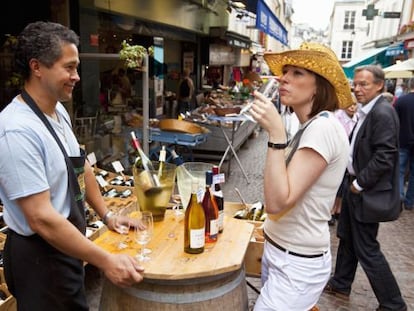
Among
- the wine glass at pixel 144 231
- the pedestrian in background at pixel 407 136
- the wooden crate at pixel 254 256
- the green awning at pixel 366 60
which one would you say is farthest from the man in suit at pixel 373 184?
the green awning at pixel 366 60

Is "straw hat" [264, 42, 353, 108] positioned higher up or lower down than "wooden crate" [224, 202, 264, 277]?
higher up

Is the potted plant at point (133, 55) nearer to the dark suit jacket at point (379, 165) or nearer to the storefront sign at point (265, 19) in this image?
the dark suit jacket at point (379, 165)

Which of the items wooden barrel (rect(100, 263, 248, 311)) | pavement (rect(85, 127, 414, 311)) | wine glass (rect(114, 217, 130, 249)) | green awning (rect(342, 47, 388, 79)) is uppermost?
green awning (rect(342, 47, 388, 79))

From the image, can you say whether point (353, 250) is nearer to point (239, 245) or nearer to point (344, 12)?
point (239, 245)

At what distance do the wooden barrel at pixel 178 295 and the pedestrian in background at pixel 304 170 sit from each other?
0.83 ft

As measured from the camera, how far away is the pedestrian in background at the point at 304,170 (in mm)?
1716

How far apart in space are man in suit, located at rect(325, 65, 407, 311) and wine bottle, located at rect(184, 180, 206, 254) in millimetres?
1811

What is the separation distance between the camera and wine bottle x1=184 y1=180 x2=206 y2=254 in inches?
69.2

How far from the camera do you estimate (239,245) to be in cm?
191

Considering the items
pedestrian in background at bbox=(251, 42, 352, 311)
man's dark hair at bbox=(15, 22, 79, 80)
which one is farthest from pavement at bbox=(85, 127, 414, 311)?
man's dark hair at bbox=(15, 22, 79, 80)

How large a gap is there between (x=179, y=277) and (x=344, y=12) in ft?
187

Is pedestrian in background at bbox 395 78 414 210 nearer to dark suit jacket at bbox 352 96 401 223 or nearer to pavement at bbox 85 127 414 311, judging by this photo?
pavement at bbox 85 127 414 311

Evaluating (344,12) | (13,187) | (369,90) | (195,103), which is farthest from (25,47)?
(344,12)

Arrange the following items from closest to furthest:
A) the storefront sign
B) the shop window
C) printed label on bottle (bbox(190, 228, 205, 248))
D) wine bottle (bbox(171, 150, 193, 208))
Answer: printed label on bottle (bbox(190, 228, 205, 248))
wine bottle (bbox(171, 150, 193, 208))
the storefront sign
the shop window
